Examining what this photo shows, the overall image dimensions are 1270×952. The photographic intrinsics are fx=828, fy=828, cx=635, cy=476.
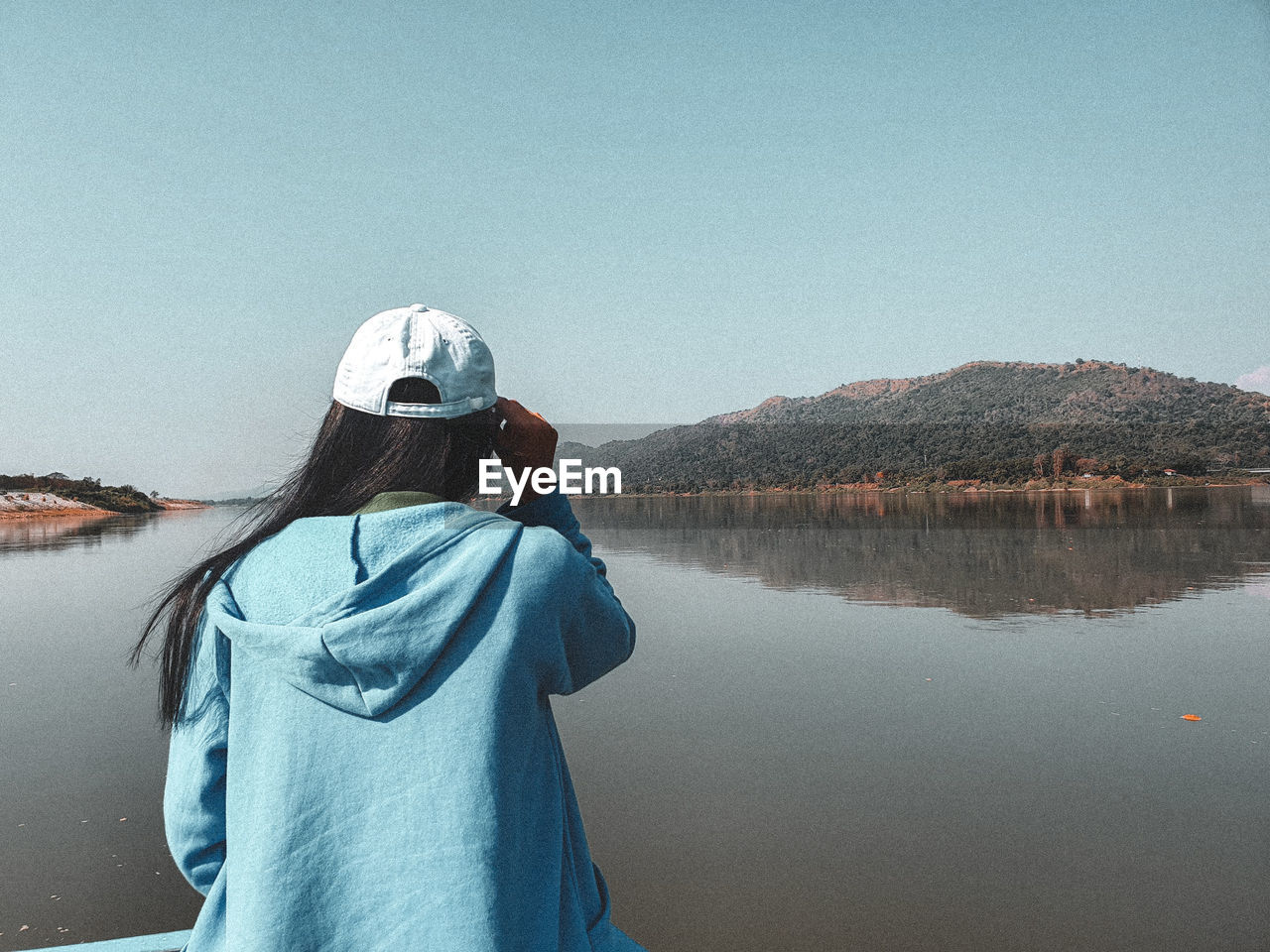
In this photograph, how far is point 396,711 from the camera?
0.81 metres

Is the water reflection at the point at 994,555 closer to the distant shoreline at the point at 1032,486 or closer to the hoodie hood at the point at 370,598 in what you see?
Result: the hoodie hood at the point at 370,598

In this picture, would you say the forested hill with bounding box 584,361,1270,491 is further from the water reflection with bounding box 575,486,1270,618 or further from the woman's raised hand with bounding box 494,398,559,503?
the woman's raised hand with bounding box 494,398,559,503

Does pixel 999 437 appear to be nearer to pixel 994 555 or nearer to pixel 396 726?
pixel 994 555

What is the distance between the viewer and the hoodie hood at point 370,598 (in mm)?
767

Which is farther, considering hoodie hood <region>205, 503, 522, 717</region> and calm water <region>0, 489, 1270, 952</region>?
calm water <region>0, 489, 1270, 952</region>

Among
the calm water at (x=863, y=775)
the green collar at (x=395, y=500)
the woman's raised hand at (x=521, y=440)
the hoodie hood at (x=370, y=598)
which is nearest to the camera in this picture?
the hoodie hood at (x=370, y=598)

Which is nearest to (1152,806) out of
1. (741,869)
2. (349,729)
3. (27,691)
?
(741,869)

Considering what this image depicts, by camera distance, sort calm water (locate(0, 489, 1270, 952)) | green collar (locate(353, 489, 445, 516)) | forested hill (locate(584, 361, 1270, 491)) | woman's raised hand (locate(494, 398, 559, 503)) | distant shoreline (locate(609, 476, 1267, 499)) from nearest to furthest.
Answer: green collar (locate(353, 489, 445, 516))
woman's raised hand (locate(494, 398, 559, 503))
calm water (locate(0, 489, 1270, 952))
distant shoreline (locate(609, 476, 1267, 499))
forested hill (locate(584, 361, 1270, 491))

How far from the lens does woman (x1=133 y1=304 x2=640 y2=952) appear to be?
0.79m

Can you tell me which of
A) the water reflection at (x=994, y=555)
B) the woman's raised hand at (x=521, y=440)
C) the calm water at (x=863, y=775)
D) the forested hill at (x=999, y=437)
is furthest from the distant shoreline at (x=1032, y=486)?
the woman's raised hand at (x=521, y=440)

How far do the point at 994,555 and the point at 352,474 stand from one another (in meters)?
13.6

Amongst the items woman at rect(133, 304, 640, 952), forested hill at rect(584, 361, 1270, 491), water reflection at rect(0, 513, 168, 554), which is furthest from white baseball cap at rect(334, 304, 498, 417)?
forested hill at rect(584, 361, 1270, 491)

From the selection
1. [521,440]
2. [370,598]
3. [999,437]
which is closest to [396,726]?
[370,598]

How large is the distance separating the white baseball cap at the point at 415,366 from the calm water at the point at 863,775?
0.91 metres
